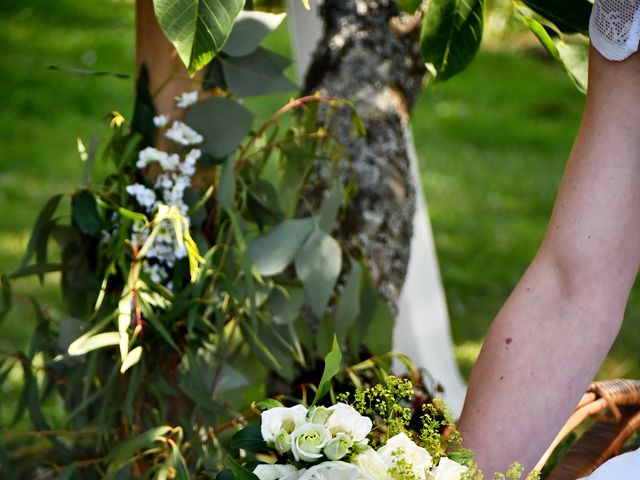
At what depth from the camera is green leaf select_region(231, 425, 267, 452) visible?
1004mm

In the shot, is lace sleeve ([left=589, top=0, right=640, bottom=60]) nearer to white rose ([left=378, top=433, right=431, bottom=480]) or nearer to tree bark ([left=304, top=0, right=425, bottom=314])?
white rose ([left=378, top=433, right=431, bottom=480])

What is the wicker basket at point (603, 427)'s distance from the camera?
149 cm

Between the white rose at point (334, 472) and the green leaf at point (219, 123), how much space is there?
2.47ft

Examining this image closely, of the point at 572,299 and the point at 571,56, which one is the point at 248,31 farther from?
the point at 572,299

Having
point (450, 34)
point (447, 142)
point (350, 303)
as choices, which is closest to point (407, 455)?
point (450, 34)

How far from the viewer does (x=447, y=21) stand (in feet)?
4.49

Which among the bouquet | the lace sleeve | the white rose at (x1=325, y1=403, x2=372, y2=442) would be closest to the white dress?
the lace sleeve

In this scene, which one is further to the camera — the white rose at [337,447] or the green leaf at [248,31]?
the green leaf at [248,31]

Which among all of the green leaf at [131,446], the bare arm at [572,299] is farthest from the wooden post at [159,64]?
the bare arm at [572,299]

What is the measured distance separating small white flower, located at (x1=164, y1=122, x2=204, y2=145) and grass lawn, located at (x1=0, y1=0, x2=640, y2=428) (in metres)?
1.64

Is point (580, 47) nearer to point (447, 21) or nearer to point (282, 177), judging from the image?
point (447, 21)

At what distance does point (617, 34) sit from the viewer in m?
1.15

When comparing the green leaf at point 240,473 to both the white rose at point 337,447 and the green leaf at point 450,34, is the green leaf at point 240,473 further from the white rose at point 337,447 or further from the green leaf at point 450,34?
the green leaf at point 450,34

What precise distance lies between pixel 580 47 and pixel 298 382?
0.77 m
